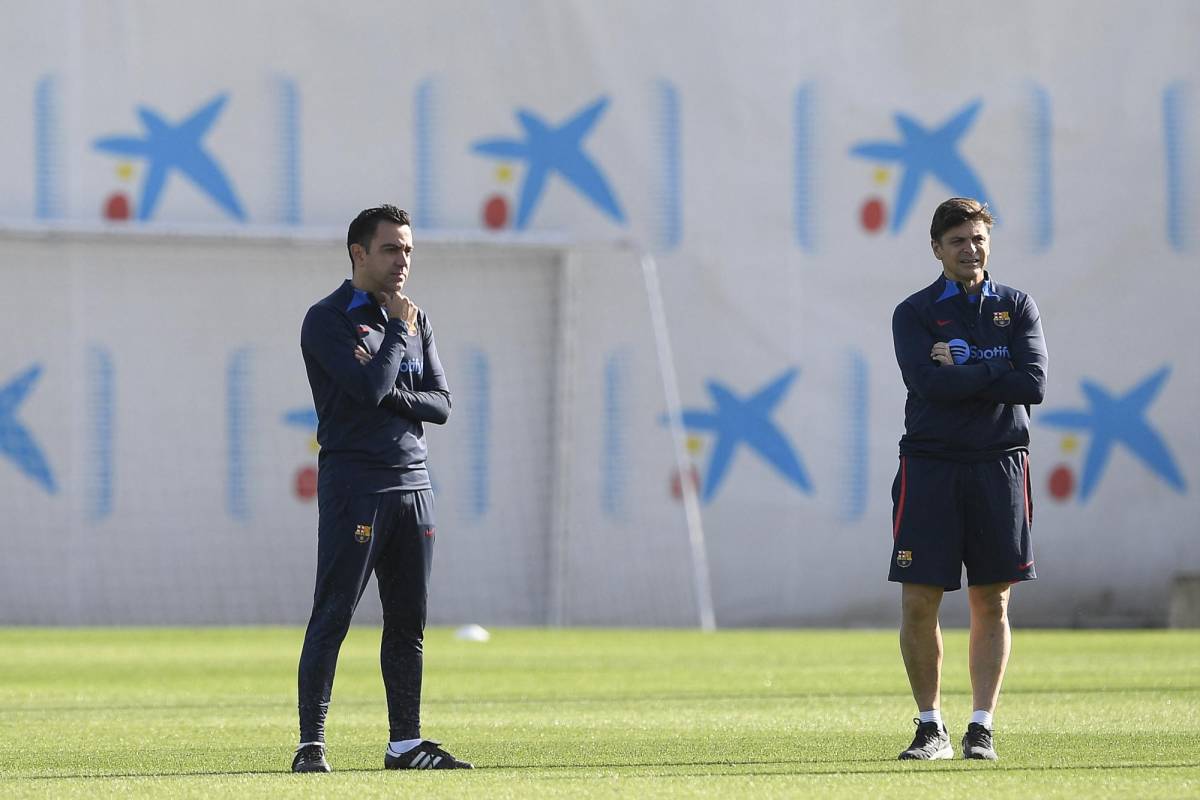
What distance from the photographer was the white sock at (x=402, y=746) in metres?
4.66

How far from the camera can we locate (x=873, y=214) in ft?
45.6

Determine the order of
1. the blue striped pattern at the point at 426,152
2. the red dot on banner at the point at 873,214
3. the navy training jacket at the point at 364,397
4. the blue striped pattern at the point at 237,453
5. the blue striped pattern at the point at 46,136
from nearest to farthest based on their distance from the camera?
the navy training jacket at the point at 364,397
the blue striped pattern at the point at 46,136
the blue striped pattern at the point at 237,453
the blue striped pattern at the point at 426,152
the red dot on banner at the point at 873,214

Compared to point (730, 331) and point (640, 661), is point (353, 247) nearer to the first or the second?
point (640, 661)

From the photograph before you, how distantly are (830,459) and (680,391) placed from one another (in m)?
1.17

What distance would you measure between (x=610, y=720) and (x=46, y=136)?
847cm

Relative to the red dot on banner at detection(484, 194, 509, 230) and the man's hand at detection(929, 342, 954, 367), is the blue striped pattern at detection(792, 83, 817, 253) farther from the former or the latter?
the man's hand at detection(929, 342, 954, 367)

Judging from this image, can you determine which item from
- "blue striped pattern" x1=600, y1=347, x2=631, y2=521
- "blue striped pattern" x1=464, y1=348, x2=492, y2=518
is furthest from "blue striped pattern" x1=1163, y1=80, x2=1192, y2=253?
"blue striped pattern" x1=464, y1=348, x2=492, y2=518

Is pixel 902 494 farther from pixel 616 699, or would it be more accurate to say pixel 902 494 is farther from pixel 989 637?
pixel 616 699

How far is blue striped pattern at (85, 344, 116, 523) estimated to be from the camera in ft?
43.6

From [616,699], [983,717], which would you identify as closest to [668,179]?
[616,699]

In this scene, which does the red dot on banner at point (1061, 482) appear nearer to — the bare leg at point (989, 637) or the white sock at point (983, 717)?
the bare leg at point (989, 637)

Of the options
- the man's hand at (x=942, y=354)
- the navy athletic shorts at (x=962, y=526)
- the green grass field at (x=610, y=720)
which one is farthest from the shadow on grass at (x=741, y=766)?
the man's hand at (x=942, y=354)

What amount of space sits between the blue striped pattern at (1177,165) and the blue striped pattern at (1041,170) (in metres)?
0.87

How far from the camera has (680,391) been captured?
13727 mm
